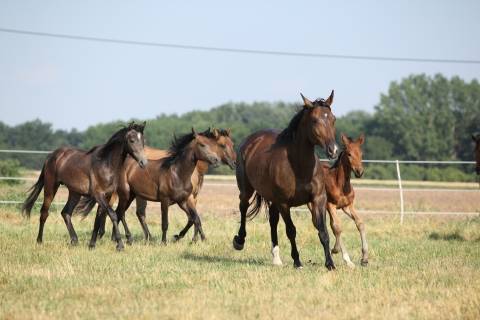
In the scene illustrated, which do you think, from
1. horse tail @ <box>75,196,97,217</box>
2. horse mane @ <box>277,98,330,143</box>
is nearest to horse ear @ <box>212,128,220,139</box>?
horse tail @ <box>75,196,97,217</box>

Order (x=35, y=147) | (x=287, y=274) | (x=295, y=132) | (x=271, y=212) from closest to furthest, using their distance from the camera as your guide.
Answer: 1. (x=287, y=274)
2. (x=295, y=132)
3. (x=271, y=212)
4. (x=35, y=147)

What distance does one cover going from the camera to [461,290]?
7945 millimetres

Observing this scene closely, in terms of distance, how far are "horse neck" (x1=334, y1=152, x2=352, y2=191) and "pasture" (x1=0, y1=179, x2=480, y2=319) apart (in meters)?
1.24

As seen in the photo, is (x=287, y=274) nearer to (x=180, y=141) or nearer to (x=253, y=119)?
(x=180, y=141)

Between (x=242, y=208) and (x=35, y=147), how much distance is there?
57.6 metres

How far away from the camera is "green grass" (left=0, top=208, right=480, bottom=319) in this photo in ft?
22.9

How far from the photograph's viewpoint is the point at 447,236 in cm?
1514

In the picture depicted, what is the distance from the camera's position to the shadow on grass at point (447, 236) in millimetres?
14880

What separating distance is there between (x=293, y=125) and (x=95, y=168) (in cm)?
430

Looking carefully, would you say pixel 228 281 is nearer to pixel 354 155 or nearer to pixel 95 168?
pixel 354 155

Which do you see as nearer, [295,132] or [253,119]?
[295,132]

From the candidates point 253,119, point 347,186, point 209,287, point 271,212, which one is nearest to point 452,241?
point 347,186

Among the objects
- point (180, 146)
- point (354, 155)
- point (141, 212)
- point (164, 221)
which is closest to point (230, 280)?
point (354, 155)

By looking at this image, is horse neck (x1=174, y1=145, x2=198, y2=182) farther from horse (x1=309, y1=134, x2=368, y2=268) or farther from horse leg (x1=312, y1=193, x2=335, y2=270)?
horse leg (x1=312, y1=193, x2=335, y2=270)
